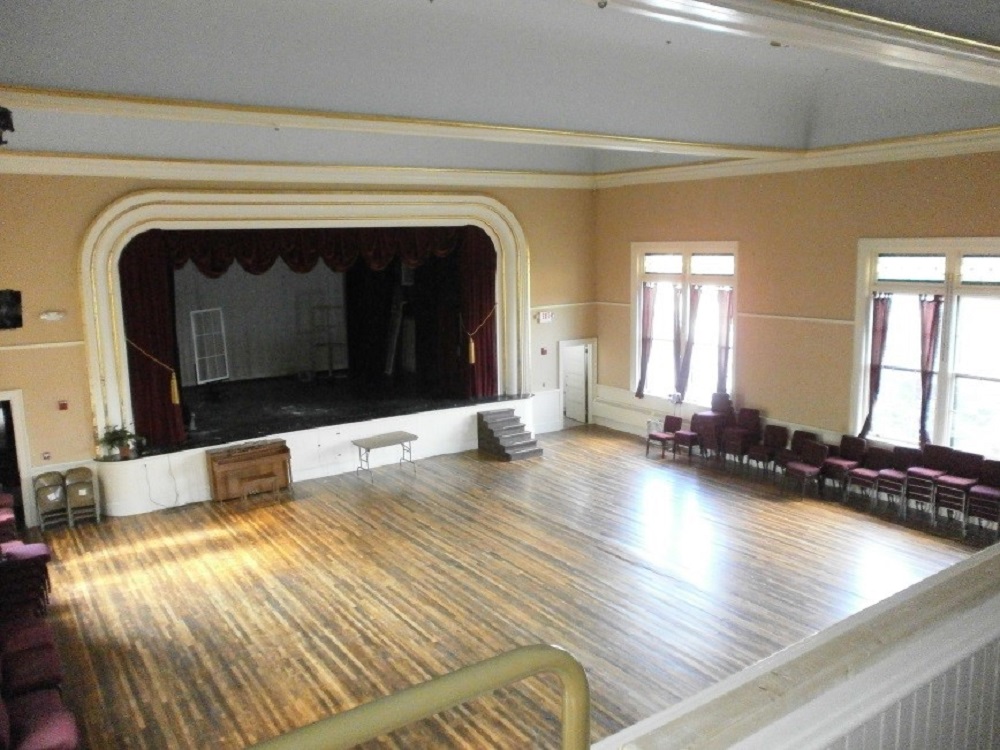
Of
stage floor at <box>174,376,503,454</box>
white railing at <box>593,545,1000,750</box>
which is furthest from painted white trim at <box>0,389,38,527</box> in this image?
white railing at <box>593,545,1000,750</box>

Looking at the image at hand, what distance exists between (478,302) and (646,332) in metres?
3.20

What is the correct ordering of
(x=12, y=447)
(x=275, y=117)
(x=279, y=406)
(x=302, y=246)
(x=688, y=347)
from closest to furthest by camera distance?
(x=275, y=117) < (x=12, y=447) < (x=302, y=246) < (x=688, y=347) < (x=279, y=406)

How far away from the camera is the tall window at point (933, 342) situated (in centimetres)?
973

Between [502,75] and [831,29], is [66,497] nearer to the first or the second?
[502,75]

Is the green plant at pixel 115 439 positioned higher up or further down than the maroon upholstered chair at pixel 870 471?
higher up

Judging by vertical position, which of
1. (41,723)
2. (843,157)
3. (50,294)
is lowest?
(41,723)

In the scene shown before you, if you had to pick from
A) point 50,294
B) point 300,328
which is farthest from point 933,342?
point 300,328

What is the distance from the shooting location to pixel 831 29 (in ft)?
8.16

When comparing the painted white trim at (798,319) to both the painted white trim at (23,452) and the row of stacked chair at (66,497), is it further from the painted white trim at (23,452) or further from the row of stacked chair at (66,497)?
the painted white trim at (23,452)

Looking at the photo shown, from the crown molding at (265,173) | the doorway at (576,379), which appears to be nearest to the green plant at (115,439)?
the crown molding at (265,173)

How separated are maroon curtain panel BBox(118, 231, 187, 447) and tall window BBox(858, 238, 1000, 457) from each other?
10.1m

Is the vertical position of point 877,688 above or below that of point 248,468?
→ above

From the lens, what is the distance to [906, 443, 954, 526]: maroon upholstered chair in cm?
997

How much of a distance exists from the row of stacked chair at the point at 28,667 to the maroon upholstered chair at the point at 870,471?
31.4 ft
